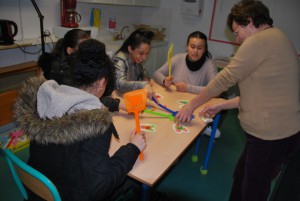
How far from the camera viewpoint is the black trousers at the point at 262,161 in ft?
4.08

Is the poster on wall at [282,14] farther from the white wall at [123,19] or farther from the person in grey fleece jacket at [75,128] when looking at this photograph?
the person in grey fleece jacket at [75,128]

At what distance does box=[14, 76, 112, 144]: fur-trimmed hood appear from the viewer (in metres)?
0.81

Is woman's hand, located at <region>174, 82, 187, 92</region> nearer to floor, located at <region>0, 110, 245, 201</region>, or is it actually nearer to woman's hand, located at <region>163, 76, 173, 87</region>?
woman's hand, located at <region>163, 76, 173, 87</region>

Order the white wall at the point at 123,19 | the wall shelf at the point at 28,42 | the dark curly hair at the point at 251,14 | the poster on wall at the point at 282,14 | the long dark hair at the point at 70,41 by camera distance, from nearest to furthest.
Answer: the dark curly hair at the point at 251,14
the long dark hair at the point at 70,41
the wall shelf at the point at 28,42
the white wall at the point at 123,19
the poster on wall at the point at 282,14

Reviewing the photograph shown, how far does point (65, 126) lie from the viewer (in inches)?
32.0

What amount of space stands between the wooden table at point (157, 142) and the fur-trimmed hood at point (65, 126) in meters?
0.30

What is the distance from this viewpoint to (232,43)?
3.70 m

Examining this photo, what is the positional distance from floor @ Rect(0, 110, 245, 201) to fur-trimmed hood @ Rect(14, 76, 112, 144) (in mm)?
1088

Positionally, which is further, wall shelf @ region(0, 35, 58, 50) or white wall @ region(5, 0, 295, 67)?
white wall @ region(5, 0, 295, 67)

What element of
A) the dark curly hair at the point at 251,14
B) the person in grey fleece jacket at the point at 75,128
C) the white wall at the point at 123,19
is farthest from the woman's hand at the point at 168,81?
the white wall at the point at 123,19

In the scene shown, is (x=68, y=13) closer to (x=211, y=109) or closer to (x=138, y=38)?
(x=138, y=38)

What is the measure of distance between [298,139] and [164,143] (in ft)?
2.31

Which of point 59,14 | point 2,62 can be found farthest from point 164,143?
point 59,14

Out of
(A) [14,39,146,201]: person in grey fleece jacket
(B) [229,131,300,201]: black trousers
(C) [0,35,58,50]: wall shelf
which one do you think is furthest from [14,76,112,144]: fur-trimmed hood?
(C) [0,35,58,50]: wall shelf
